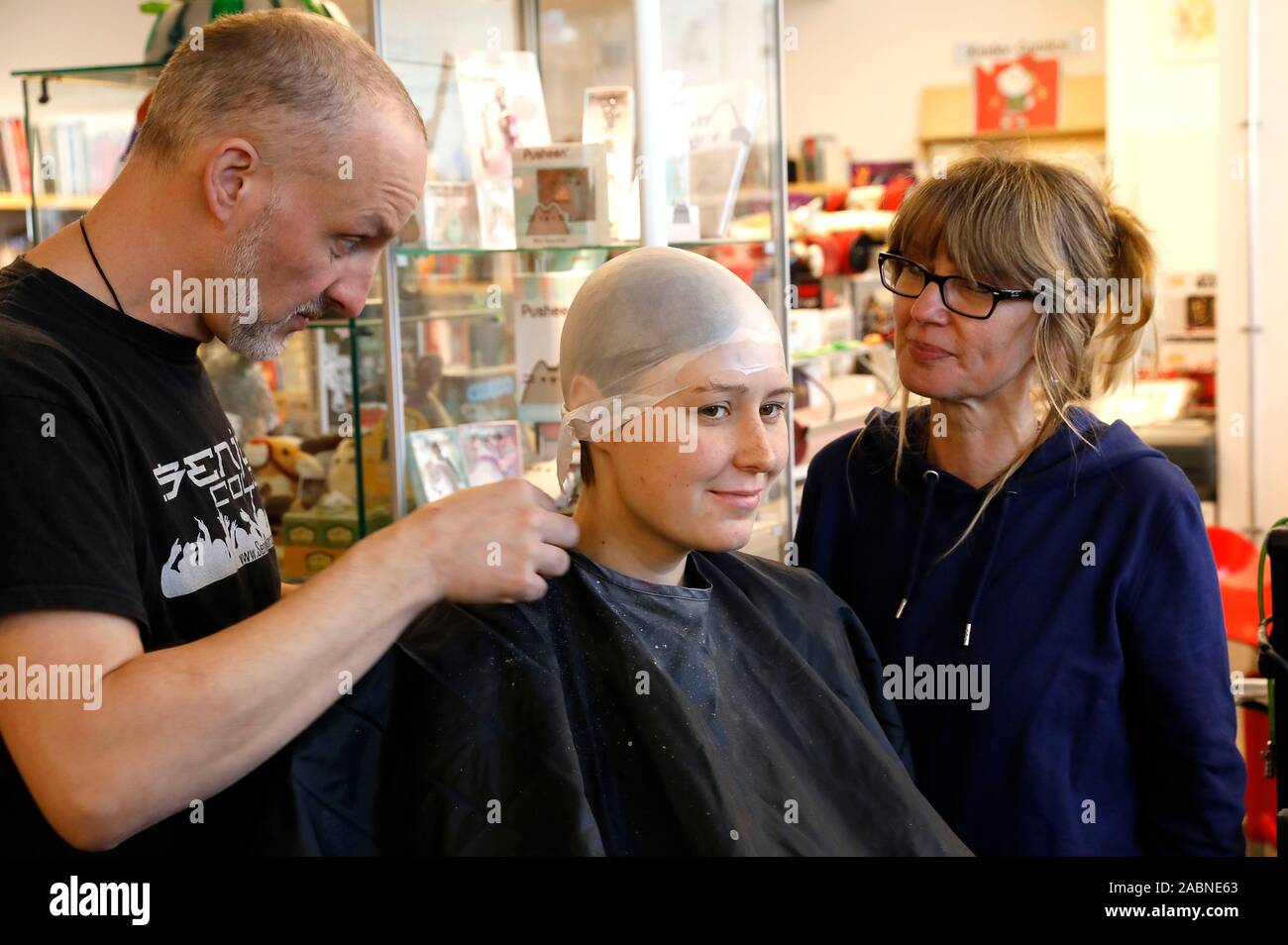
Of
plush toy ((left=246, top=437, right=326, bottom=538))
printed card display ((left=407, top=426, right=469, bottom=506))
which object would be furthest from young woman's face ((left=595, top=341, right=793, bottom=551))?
plush toy ((left=246, top=437, right=326, bottom=538))

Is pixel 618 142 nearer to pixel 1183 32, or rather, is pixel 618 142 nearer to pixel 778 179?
pixel 778 179

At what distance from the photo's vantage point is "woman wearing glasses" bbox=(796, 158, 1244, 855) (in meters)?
1.72

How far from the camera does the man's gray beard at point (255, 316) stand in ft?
4.84

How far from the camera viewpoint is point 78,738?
3.90 ft

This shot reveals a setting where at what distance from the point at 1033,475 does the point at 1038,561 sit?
0.41 ft

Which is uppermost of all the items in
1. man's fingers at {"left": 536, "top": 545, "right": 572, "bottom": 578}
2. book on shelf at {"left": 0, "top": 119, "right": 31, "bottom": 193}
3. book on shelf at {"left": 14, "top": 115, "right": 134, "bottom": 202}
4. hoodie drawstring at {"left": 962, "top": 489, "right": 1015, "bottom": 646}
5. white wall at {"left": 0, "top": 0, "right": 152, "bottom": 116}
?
white wall at {"left": 0, "top": 0, "right": 152, "bottom": 116}

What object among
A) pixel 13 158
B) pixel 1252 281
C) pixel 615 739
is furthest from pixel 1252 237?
pixel 13 158

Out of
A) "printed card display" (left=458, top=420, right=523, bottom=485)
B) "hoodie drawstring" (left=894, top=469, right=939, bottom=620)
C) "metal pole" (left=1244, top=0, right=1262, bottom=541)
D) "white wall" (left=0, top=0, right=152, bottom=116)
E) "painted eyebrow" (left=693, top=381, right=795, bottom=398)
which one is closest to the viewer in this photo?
"painted eyebrow" (left=693, top=381, right=795, bottom=398)

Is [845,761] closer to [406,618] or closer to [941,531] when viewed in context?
[941,531]

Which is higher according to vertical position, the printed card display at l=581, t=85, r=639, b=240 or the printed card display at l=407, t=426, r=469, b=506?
the printed card display at l=581, t=85, r=639, b=240

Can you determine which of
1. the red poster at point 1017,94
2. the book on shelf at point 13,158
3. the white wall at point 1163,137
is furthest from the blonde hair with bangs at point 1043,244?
the red poster at point 1017,94

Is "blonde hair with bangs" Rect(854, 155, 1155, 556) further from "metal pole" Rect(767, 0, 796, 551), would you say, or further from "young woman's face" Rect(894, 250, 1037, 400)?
"metal pole" Rect(767, 0, 796, 551)

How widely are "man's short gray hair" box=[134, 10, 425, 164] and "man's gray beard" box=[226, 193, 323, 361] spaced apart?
84 mm

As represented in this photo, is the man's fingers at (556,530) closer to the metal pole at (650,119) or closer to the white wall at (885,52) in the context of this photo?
the metal pole at (650,119)
